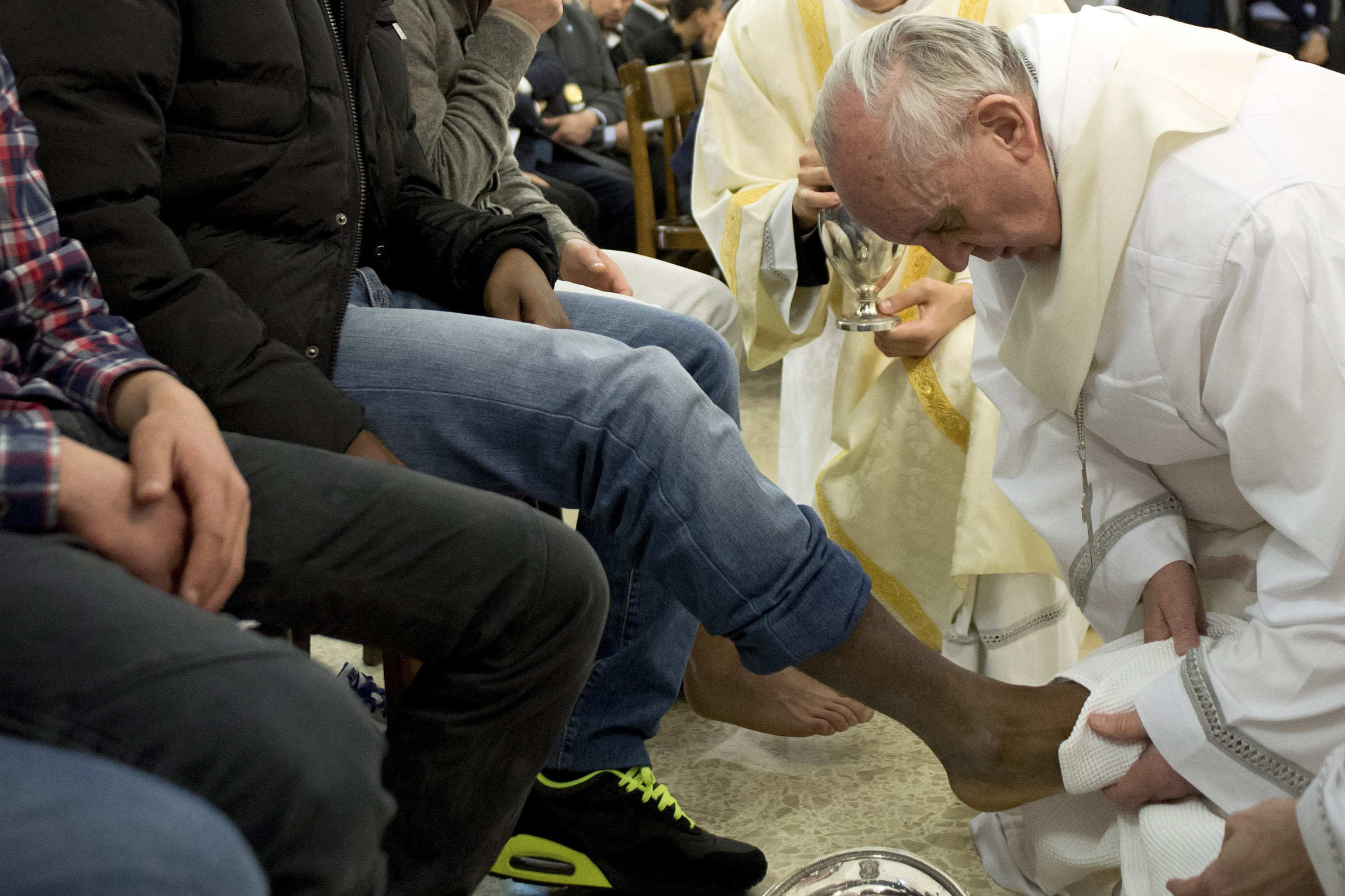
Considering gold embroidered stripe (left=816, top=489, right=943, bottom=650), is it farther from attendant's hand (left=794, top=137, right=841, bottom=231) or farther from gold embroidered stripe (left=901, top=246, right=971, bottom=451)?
attendant's hand (left=794, top=137, right=841, bottom=231)

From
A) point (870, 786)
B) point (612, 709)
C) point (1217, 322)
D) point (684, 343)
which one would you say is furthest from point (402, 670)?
point (1217, 322)

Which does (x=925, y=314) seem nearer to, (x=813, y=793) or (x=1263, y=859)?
(x=813, y=793)

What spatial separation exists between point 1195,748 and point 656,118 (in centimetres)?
314

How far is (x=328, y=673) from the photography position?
0.85 metres

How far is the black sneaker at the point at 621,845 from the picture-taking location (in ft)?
4.85

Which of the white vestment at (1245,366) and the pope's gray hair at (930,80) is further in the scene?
the pope's gray hair at (930,80)

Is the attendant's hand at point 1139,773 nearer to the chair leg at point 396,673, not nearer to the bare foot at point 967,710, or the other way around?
the bare foot at point 967,710

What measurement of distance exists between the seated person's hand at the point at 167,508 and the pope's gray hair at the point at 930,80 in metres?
0.79

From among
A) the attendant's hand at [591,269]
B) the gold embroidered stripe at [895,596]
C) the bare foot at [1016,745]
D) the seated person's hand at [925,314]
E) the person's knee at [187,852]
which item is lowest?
the gold embroidered stripe at [895,596]

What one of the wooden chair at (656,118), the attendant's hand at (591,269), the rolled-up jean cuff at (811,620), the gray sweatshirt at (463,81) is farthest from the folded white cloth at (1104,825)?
the wooden chair at (656,118)

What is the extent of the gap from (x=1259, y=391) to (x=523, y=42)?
4.34 feet

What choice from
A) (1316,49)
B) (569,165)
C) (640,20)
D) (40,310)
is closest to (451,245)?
(40,310)

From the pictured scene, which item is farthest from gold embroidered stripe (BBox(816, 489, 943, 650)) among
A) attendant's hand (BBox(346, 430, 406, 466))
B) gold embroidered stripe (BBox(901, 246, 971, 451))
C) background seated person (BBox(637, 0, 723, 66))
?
background seated person (BBox(637, 0, 723, 66))

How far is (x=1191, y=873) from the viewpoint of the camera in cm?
119
